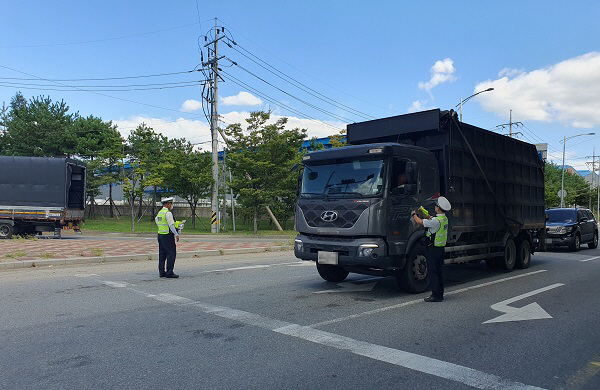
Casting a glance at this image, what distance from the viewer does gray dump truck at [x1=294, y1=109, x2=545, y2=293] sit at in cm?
706

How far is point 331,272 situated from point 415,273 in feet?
5.81

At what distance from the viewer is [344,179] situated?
7469mm

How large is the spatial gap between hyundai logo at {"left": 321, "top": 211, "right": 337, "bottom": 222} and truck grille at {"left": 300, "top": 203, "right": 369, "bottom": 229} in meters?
0.04

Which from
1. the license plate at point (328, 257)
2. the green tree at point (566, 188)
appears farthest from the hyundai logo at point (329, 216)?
the green tree at point (566, 188)

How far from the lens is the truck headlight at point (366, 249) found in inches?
271

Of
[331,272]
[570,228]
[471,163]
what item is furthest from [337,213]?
[570,228]

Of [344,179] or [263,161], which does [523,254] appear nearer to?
[344,179]

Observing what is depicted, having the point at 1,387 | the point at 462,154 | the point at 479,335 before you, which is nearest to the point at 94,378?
the point at 1,387

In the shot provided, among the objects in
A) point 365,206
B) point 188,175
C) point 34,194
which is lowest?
point 365,206

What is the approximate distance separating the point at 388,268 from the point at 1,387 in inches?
204

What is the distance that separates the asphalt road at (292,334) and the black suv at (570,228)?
26.1 ft

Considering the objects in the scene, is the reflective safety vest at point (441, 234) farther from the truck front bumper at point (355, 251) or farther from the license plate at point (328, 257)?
the license plate at point (328, 257)

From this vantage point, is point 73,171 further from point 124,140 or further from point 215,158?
point 124,140

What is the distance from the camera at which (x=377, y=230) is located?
6.90 meters
